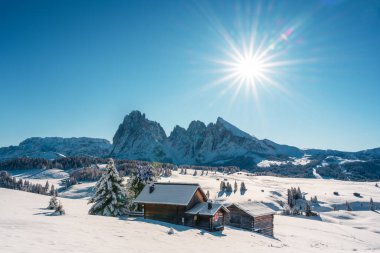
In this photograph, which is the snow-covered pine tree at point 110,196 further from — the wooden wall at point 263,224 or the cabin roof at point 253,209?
the wooden wall at point 263,224

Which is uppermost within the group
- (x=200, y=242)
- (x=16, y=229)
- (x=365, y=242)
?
(x=16, y=229)

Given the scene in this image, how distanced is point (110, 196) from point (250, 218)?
20955mm

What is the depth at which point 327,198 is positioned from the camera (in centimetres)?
15000

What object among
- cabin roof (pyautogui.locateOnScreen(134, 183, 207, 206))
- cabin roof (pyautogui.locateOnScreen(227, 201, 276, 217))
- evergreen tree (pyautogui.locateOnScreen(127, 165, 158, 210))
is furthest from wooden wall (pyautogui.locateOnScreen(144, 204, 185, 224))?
cabin roof (pyautogui.locateOnScreen(227, 201, 276, 217))

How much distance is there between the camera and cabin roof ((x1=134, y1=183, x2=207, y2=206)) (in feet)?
137

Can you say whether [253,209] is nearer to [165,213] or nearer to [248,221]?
[248,221]

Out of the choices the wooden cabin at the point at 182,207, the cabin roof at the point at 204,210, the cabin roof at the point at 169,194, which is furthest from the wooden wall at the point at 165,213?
the cabin roof at the point at 204,210

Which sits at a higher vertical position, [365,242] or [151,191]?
[151,191]

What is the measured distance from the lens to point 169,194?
4391 cm

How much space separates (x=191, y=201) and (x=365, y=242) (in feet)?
95.9

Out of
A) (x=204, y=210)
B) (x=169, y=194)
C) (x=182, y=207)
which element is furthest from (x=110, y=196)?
(x=204, y=210)

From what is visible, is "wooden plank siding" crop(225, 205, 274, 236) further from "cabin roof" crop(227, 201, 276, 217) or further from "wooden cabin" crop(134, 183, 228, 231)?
"wooden cabin" crop(134, 183, 228, 231)

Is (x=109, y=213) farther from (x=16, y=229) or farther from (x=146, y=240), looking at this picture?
(x=16, y=229)

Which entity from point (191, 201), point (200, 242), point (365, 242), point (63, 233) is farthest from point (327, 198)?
point (63, 233)
